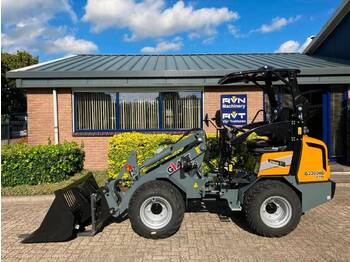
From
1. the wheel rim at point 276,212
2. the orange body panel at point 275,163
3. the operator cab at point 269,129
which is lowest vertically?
the wheel rim at point 276,212

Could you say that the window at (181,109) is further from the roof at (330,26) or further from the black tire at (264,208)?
the black tire at (264,208)

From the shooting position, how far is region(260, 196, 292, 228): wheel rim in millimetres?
5131

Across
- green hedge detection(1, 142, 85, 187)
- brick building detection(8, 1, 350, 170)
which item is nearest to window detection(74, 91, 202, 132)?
brick building detection(8, 1, 350, 170)

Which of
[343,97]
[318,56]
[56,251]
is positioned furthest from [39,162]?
[318,56]

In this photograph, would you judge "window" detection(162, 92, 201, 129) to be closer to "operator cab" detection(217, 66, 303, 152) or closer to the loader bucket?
"operator cab" detection(217, 66, 303, 152)

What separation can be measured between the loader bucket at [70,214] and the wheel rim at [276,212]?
2.27 m

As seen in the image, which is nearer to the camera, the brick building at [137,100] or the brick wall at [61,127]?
the brick building at [137,100]

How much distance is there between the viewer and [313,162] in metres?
5.24

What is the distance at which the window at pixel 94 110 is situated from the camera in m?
10.8

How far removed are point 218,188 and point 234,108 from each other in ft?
17.6

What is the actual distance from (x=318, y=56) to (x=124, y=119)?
322 inches

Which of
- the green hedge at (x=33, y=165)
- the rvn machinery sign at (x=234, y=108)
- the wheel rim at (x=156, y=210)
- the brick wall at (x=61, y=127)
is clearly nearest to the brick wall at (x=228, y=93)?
the rvn machinery sign at (x=234, y=108)

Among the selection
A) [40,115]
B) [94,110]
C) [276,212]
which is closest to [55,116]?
[40,115]

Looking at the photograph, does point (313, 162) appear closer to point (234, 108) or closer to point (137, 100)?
point (234, 108)
